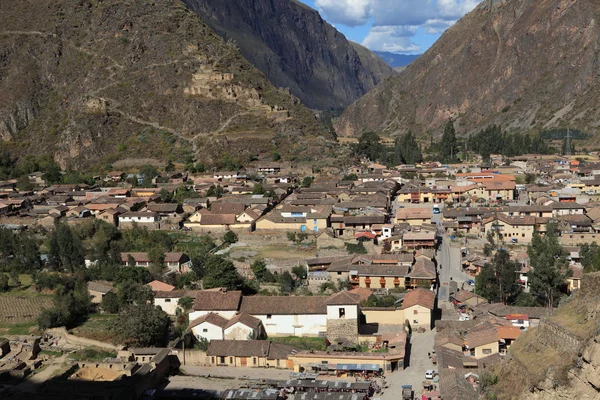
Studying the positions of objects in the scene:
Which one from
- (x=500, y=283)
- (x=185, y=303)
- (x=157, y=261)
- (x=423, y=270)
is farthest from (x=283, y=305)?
(x=157, y=261)

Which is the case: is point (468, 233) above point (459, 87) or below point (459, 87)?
below

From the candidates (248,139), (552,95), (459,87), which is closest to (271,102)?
(248,139)

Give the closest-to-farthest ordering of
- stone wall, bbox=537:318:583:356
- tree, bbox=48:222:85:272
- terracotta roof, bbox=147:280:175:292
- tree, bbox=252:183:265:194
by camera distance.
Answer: stone wall, bbox=537:318:583:356 → terracotta roof, bbox=147:280:175:292 → tree, bbox=48:222:85:272 → tree, bbox=252:183:265:194

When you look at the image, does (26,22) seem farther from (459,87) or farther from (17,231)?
(459,87)

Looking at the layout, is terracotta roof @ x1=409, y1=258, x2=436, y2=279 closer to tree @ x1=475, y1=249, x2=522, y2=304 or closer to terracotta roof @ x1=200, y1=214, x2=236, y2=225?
tree @ x1=475, y1=249, x2=522, y2=304

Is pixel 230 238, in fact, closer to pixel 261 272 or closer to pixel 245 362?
pixel 261 272

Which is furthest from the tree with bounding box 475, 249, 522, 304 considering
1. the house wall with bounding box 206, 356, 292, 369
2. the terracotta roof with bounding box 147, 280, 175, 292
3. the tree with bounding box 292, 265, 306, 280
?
the terracotta roof with bounding box 147, 280, 175, 292
